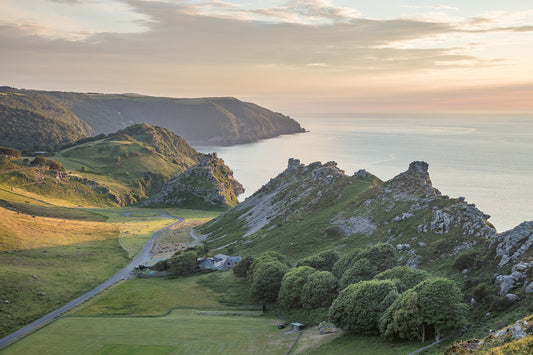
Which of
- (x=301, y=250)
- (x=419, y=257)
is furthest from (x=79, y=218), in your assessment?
(x=419, y=257)

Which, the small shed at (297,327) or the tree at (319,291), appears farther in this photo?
the tree at (319,291)

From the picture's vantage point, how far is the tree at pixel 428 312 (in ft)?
145

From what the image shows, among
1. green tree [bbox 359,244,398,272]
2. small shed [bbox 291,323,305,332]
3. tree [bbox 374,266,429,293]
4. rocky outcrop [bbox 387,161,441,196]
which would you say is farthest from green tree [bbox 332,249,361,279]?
rocky outcrop [bbox 387,161,441,196]

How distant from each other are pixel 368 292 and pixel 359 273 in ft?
40.8

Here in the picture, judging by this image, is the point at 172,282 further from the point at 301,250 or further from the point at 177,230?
the point at 177,230

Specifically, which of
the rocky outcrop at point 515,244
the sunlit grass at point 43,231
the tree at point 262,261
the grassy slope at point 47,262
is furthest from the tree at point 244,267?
A: the sunlit grass at point 43,231

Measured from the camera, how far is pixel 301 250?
10269cm

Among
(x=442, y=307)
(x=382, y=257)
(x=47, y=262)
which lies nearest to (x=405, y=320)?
(x=442, y=307)

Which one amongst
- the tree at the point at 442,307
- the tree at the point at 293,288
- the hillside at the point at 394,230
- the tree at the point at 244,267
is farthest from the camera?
the tree at the point at 244,267

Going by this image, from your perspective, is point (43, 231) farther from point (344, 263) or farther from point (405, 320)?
point (405, 320)

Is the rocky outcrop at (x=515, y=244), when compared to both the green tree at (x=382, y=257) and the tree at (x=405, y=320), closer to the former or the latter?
the tree at (x=405, y=320)

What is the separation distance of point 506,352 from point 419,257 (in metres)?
39.6

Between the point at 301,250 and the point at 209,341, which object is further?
the point at 301,250

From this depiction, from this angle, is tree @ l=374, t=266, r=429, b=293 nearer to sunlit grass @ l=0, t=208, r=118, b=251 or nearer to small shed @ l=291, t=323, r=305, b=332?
small shed @ l=291, t=323, r=305, b=332
